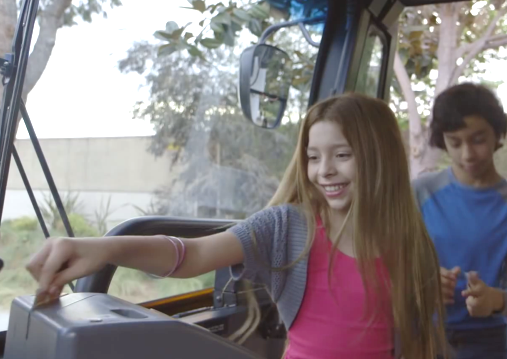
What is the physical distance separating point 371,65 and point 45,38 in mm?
1582

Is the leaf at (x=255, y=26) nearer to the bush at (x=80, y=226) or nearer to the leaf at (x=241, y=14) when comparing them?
the leaf at (x=241, y=14)

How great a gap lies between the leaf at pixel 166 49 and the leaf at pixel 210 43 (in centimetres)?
14

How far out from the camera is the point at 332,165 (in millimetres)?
1751

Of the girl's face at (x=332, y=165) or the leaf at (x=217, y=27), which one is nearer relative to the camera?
the girl's face at (x=332, y=165)

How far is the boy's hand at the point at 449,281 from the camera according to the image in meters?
2.10

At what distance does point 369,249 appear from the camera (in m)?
1.76

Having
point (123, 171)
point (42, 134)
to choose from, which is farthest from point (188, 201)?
point (42, 134)

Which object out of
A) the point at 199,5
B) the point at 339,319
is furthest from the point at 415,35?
the point at 339,319

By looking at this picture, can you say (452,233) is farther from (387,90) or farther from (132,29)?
(132,29)

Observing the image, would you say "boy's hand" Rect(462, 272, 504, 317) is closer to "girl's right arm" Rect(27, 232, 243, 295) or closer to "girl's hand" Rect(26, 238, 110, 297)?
"girl's right arm" Rect(27, 232, 243, 295)

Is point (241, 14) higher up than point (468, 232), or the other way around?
point (241, 14)

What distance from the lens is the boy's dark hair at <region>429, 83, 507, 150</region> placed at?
2.29 metres

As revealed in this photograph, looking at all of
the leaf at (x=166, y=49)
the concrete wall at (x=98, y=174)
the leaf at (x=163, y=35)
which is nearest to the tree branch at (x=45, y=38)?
the concrete wall at (x=98, y=174)

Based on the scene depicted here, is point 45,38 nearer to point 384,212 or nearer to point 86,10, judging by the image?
point 86,10
